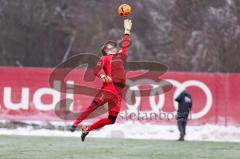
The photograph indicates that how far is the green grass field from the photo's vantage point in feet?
49.0

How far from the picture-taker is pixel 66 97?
25.3 meters

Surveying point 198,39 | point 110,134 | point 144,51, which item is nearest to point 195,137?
point 110,134

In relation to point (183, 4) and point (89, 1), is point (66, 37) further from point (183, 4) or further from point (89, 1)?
point (183, 4)

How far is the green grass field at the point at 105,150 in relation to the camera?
49.0 ft

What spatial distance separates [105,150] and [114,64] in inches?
135

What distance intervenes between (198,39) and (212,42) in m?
3.44

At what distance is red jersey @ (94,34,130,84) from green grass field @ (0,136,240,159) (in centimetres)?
180

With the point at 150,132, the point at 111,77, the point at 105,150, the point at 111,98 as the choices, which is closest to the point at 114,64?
the point at 111,77

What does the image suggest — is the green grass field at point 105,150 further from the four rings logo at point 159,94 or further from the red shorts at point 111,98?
the four rings logo at point 159,94

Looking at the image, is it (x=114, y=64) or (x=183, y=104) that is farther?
(x=183, y=104)

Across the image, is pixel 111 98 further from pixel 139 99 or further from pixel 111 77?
pixel 139 99

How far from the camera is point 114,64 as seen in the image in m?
13.8

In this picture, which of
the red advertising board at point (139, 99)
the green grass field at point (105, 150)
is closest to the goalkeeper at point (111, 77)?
the green grass field at point (105, 150)

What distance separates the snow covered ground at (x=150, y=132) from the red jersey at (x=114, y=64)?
9.87 meters
